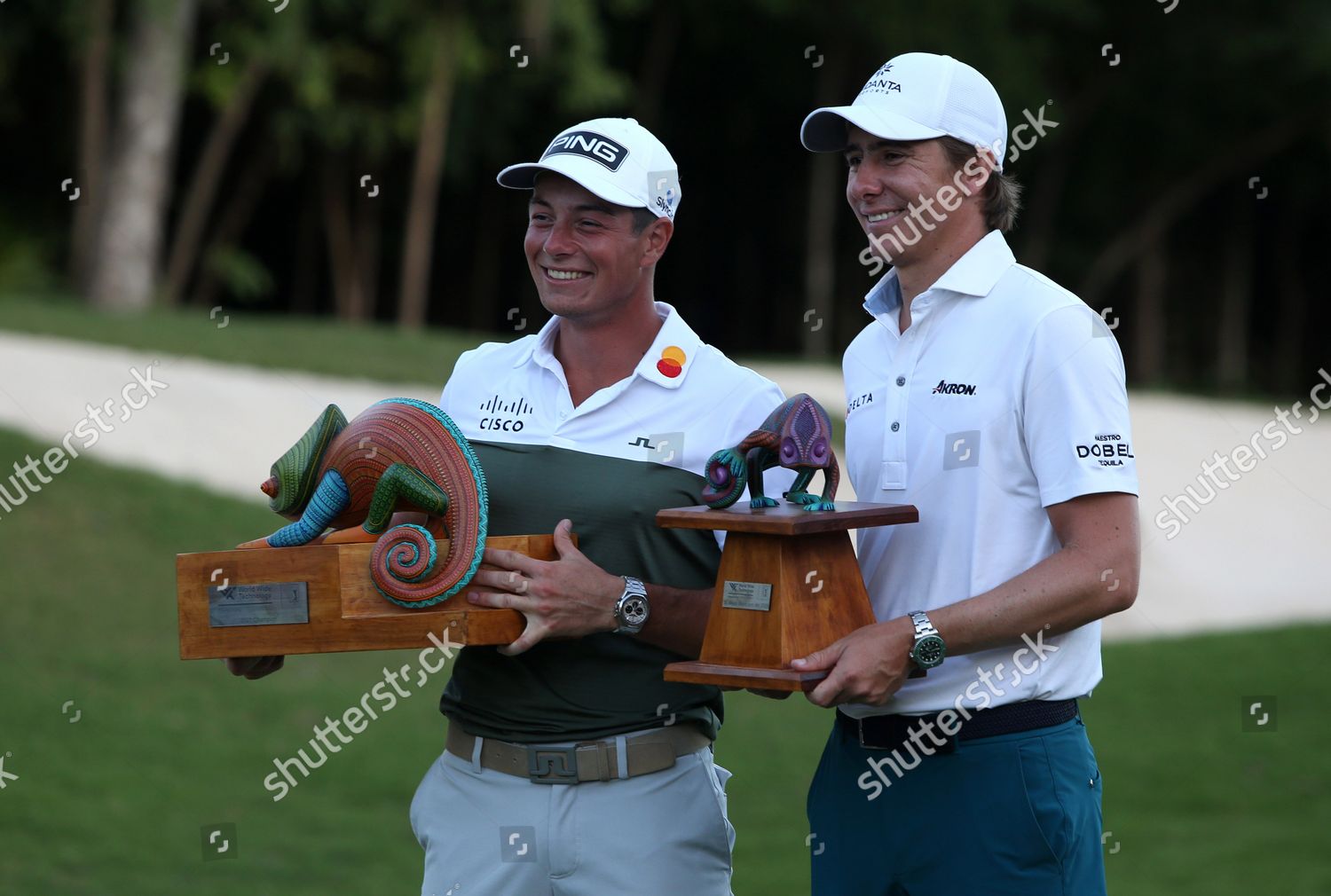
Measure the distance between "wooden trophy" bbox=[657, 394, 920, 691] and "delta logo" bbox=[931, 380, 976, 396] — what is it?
0.23m

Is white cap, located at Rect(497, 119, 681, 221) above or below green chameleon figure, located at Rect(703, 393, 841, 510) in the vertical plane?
above

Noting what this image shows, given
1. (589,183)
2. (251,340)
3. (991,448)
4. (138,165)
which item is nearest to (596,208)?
(589,183)

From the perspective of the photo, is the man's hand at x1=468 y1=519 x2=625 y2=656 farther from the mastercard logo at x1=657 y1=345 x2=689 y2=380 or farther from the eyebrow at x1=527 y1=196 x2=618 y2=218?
the eyebrow at x1=527 y1=196 x2=618 y2=218

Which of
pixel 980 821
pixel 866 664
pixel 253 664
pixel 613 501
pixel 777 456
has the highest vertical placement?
pixel 777 456

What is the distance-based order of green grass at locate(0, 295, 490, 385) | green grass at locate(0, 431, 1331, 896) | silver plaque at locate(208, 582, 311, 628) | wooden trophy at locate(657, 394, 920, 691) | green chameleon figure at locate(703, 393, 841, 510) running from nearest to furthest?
wooden trophy at locate(657, 394, 920, 691), green chameleon figure at locate(703, 393, 841, 510), silver plaque at locate(208, 582, 311, 628), green grass at locate(0, 431, 1331, 896), green grass at locate(0, 295, 490, 385)

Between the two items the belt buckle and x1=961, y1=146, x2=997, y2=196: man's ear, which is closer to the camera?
x1=961, y1=146, x2=997, y2=196: man's ear

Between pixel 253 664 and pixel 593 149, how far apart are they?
1.33m

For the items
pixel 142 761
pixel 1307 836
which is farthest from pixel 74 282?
pixel 1307 836

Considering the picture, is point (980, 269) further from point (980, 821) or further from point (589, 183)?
point (980, 821)

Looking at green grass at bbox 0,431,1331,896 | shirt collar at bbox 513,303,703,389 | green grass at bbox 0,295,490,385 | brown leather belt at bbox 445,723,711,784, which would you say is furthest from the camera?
green grass at bbox 0,295,490,385

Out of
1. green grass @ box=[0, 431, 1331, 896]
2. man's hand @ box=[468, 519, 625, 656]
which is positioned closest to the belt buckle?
man's hand @ box=[468, 519, 625, 656]

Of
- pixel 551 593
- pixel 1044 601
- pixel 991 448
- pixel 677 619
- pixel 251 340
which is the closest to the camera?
pixel 1044 601

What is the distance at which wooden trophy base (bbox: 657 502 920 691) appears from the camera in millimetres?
3039

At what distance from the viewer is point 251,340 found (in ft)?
52.5
